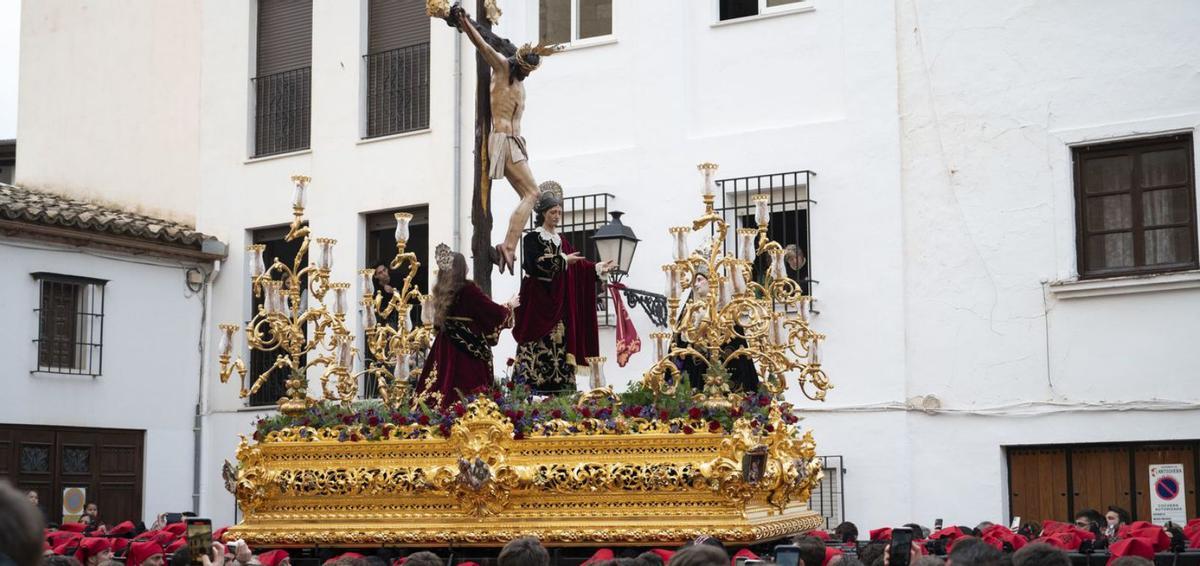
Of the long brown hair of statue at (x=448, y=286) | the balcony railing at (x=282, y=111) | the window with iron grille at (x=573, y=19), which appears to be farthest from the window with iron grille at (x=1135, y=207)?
the balcony railing at (x=282, y=111)

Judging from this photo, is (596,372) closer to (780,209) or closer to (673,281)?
(673,281)

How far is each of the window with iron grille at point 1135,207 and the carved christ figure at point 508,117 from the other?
20.6 ft

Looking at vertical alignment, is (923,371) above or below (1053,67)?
below

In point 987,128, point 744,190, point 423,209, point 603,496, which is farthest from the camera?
point 423,209

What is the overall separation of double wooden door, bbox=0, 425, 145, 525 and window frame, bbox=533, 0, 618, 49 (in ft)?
23.1

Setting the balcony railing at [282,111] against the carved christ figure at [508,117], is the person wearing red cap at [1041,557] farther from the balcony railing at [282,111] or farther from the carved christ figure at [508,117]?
the balcony railing at [282,111]

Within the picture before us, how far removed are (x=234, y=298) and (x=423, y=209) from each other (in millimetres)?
2921

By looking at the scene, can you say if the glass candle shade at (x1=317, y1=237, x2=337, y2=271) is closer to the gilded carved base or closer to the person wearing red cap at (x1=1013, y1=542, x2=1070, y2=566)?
the gilded carved base

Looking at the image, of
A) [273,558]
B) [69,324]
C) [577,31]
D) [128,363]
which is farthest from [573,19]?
[273,558]

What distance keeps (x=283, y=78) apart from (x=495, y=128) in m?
9.58

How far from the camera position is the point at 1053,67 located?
1399 cm

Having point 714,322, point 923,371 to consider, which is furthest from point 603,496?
point 923,371

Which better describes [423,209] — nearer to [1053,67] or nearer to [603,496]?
[1053,67]

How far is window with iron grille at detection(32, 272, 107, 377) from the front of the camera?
672 inches
